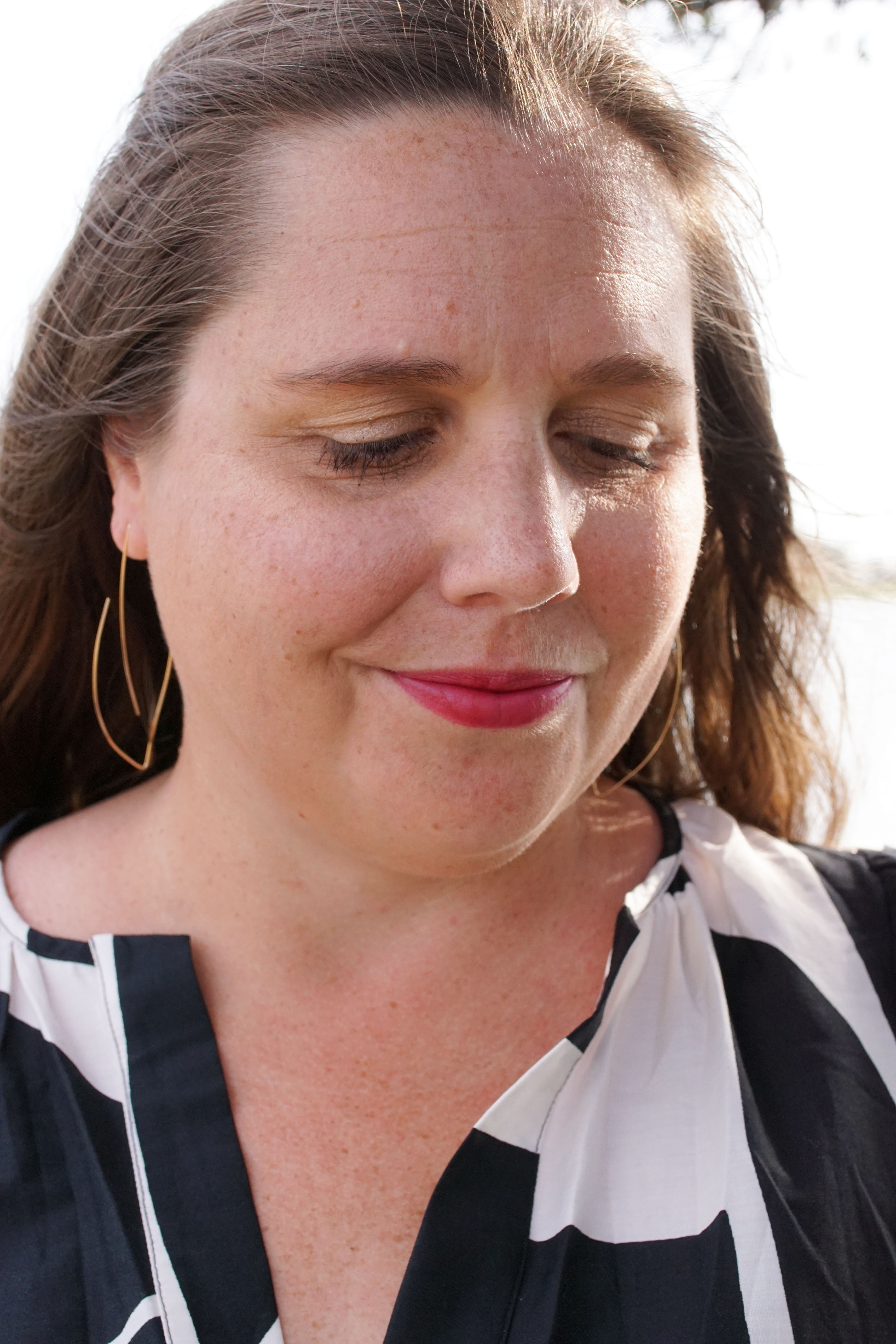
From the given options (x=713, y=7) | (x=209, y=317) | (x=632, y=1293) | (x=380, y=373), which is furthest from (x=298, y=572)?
(x=713, y=7)

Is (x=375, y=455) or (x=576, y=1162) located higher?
(x=375, y=455)

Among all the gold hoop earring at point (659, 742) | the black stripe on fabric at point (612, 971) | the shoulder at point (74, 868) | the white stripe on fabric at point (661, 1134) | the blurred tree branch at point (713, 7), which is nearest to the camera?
the white stripe on fabric at point (661, 1134)

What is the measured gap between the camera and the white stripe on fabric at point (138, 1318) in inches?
54.8

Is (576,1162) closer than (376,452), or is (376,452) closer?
(376,452)

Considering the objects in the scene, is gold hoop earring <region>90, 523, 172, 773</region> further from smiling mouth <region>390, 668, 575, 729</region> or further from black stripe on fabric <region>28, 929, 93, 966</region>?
smiling mouth <region>390, 668, 575, 729</region>

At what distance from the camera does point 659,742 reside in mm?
2105

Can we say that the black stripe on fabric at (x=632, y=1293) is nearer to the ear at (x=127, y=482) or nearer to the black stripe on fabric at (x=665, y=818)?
the black stripe on fabric at (x=665, y=818)

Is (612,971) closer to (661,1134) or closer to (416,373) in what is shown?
(661,1134)

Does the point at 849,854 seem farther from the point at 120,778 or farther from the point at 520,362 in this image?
the point at 120,778

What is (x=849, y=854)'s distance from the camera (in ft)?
6.35

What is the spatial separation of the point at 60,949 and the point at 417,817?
0.66m

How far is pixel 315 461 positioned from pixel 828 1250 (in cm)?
118

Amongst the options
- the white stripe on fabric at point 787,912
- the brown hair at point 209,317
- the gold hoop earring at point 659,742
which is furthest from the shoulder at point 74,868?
the white stripe on fabric at point 787,912

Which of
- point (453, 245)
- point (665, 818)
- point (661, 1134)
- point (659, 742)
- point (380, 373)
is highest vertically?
point (453, 245)
